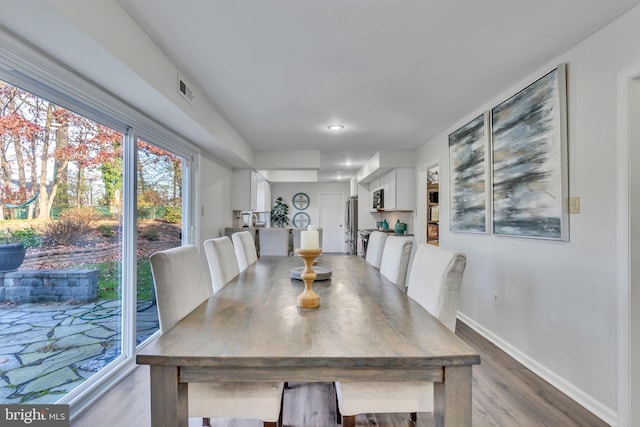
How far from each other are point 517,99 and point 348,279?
200 cm

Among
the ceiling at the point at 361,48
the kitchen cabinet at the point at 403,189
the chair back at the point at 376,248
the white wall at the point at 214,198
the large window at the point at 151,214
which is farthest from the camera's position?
the kitchen cabinet at the point at 403,189

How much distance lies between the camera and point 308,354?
976 millimetres

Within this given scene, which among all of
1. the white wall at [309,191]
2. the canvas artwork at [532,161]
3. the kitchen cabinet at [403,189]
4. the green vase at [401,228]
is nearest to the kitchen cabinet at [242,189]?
the kitchen cabinet at [403,189]

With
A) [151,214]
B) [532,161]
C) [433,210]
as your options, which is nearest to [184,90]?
[151,214]

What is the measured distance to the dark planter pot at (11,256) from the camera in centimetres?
145

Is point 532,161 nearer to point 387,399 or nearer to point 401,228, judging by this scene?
point 387,399

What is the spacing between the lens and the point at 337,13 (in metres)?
1.64

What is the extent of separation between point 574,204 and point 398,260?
1.19 metres

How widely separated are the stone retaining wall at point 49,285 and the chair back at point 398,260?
207 centimetres

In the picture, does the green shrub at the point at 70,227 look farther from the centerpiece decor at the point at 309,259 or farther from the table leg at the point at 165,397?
the centerpiece decor at the point at 309,259

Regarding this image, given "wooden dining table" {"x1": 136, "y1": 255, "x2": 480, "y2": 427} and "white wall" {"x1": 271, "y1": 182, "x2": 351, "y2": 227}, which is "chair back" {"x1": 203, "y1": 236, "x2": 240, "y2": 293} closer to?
"wooden dining table" {"x1": 136, "y1": 255, "x2": 480, "y2": 427}

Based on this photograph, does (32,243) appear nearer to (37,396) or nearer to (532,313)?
(37,396)

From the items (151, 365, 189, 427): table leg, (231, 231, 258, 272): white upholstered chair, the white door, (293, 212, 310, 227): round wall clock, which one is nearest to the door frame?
(151, 365, 189, 427): table leg

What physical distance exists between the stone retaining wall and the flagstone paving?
0.14 feet
